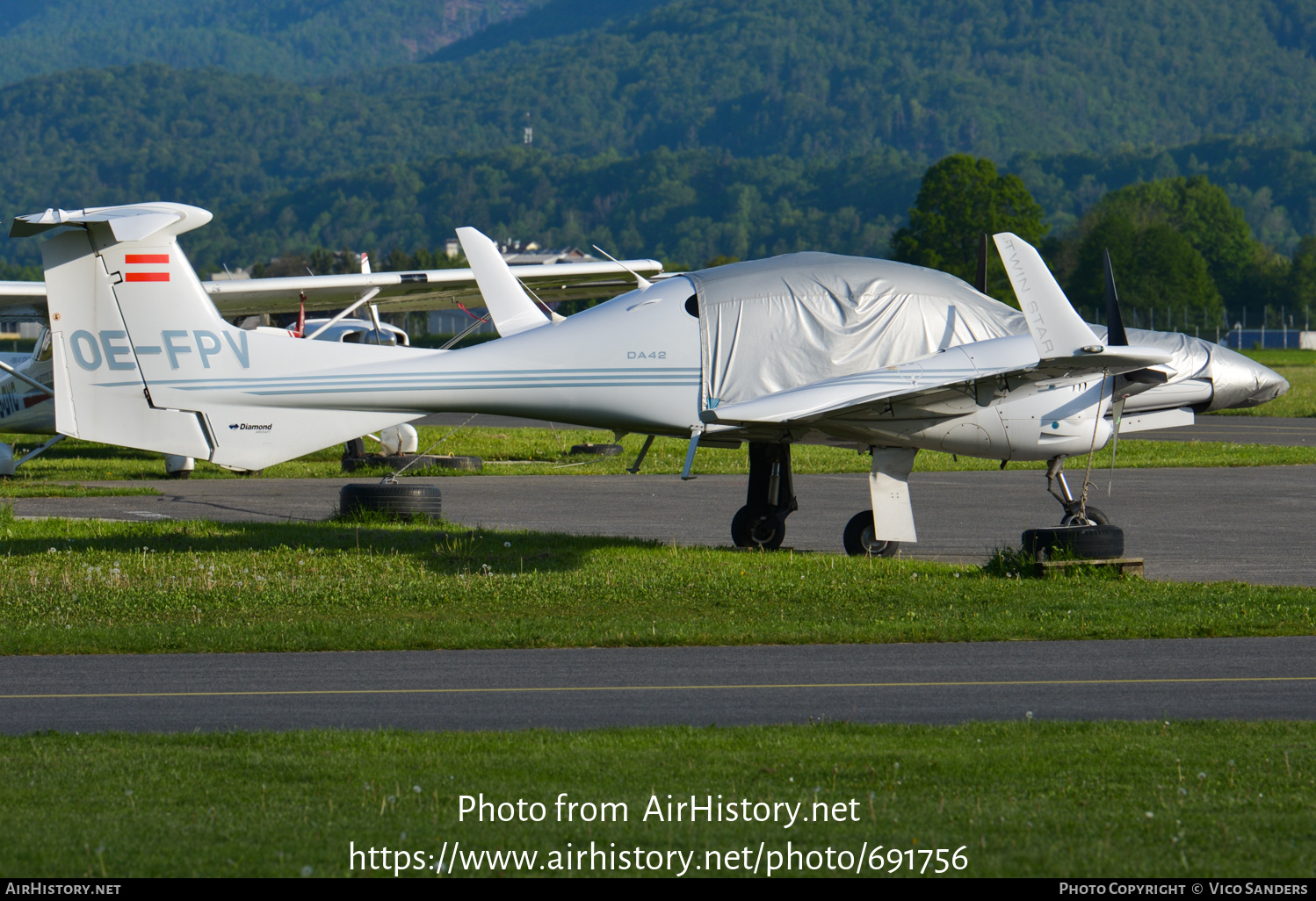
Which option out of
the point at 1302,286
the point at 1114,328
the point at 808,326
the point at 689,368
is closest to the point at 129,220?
the point at 689,368

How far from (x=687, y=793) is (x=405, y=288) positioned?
21.3 metres

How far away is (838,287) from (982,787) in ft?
27.4

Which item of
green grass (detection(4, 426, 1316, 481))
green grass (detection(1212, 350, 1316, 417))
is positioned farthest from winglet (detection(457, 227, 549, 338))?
green grass (detection(4, 426, 1316, 481))

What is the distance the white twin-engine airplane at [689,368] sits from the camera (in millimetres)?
13820

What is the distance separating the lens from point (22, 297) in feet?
81.2

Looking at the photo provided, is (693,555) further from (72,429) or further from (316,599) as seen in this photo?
(72,429)

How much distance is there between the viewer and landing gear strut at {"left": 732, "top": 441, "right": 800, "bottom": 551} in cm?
1609

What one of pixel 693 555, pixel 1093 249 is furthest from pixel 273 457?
pixel 1093 249

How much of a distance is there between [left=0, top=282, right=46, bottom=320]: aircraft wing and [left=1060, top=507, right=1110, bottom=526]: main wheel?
1741 cm

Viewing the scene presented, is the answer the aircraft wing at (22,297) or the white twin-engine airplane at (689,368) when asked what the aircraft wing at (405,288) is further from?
the white twin-engine airplane at (689,368)

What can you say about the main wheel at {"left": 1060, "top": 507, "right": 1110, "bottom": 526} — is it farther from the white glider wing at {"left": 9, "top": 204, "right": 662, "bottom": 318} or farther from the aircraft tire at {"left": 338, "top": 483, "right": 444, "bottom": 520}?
the white glider wing at {"left": 9, "top": 204, "right": 662, "bottom": 318}

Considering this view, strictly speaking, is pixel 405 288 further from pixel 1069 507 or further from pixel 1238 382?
pixel 1238 382

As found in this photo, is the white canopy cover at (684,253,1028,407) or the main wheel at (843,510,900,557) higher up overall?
the white canopy cover at (684,253,1028,407)
